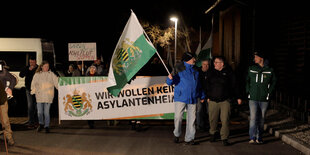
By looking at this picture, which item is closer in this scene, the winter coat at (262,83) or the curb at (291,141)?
the curb at (291,141)

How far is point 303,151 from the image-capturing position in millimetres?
7730

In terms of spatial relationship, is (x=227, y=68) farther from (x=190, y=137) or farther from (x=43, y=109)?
(x=43, y=109)

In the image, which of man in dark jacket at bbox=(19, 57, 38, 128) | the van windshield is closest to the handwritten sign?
the van windshield

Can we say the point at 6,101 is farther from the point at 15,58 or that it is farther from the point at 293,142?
the point at 15,58

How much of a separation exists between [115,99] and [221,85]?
137 inches

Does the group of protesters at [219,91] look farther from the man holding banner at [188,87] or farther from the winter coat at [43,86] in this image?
the winter coat at [43,86]

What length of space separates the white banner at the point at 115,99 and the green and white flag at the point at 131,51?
Result: 2.22 meters

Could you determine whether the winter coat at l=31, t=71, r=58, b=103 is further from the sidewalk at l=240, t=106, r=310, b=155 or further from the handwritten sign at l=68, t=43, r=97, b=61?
the sidewalk at l=240, t=106, r=310, b=155

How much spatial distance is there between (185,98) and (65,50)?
50.6 feet

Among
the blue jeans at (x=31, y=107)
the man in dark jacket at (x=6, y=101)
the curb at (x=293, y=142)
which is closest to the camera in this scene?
the curb at (x=293, y=142)

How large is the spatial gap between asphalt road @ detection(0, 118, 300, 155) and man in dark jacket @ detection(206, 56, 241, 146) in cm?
53

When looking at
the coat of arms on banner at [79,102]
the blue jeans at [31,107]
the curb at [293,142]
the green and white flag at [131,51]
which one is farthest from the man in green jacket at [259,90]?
the blue jeans at [31,107]

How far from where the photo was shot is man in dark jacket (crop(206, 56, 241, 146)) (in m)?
8.44

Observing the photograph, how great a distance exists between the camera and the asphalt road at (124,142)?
777 cm
